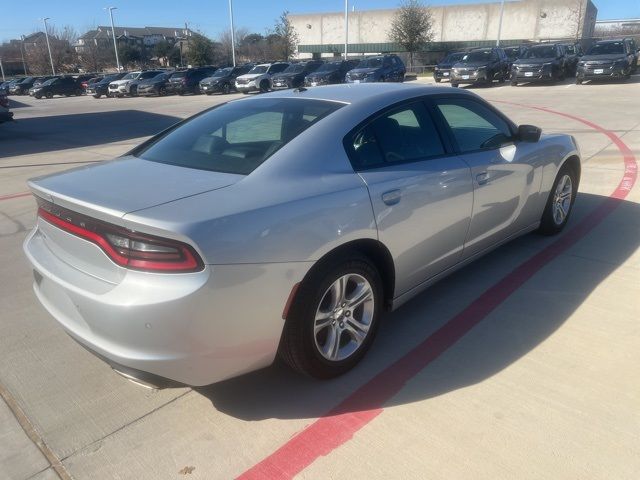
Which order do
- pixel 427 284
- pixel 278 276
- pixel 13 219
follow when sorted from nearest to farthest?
pixel 278 276 < pixel 427 284 < pixel 13 219

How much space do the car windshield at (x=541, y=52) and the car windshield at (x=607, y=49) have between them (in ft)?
5.05

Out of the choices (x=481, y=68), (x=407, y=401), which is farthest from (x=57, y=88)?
(x=407, y=401)

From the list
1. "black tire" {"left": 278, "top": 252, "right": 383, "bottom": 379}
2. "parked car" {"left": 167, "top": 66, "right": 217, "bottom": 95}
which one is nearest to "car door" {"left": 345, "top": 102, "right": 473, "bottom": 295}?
"black tire" {"left": 278, "top": 252, "right": 383, "bottom": 379}

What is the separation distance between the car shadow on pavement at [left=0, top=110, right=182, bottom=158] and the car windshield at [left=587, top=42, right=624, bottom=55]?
60.0ft

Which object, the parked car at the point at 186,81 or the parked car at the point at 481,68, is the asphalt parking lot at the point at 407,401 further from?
the parked car at the point at 186,81

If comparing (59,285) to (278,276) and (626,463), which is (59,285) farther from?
(626,463)

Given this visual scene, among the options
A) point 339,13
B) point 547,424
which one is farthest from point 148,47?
point 547,424

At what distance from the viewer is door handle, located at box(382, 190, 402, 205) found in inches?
115

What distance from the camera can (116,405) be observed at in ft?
9.12

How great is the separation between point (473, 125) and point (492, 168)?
485mm

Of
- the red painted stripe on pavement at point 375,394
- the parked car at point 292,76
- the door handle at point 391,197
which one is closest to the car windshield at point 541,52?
the parked car at point 292,76

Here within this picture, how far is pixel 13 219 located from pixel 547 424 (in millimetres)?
6007

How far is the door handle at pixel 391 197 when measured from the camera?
115 inches

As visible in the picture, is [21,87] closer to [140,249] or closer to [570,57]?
[570,57]
